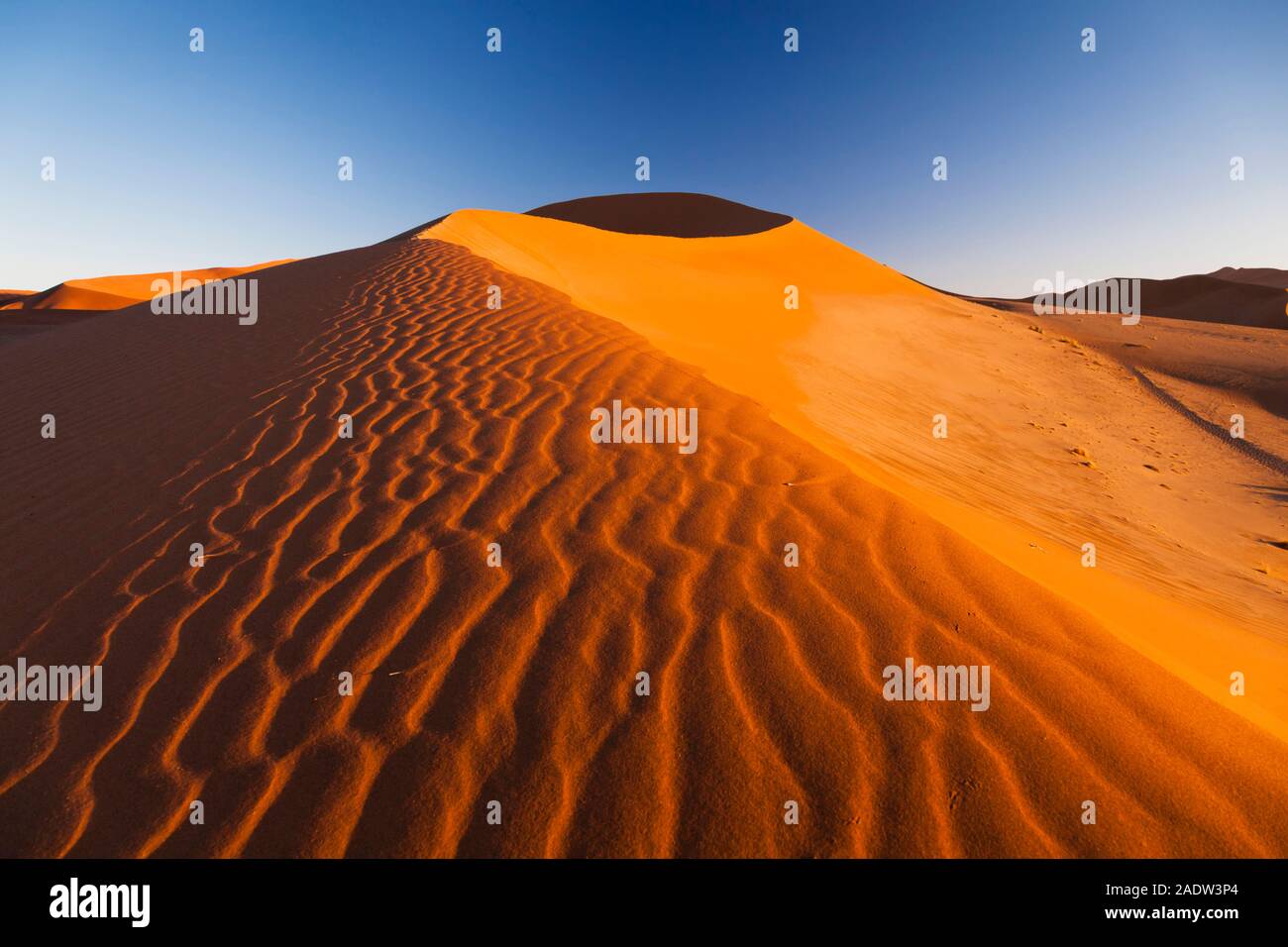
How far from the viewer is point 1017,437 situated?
28.2 feet

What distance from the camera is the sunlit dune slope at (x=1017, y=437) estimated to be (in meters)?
3.57

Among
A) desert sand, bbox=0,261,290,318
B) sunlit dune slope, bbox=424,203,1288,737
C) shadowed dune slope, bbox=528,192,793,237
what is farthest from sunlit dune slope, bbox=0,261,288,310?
sunlit dune slope, bbox=424,203,1288,737

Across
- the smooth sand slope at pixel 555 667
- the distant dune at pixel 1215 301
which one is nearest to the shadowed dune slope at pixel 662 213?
the distant dune at pixel 1215 301

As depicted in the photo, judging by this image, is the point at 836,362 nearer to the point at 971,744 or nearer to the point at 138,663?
the point at 971,744

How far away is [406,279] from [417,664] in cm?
817

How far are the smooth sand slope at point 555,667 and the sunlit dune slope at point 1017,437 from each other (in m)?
0.72

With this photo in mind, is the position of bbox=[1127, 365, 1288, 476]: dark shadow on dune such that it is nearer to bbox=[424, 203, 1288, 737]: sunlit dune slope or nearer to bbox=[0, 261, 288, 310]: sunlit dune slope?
bbox=[424, 203, 1288, 737]: sunlit dune slope

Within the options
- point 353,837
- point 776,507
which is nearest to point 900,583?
point 776,507

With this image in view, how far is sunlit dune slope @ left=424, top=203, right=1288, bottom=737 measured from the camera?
3572mm

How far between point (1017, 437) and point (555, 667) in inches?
325

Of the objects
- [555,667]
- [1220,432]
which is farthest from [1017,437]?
[555,667]
